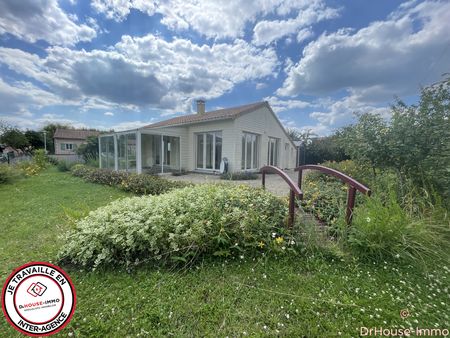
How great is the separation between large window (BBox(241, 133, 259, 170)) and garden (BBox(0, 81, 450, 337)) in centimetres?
676

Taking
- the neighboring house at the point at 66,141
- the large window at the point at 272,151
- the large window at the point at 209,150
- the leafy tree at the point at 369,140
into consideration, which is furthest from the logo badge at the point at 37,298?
the neighboring house at the point at 66,141

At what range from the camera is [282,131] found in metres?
13.7

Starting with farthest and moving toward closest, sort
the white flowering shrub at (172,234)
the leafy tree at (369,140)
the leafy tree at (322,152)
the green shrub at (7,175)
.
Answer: the leafy tree at (322,152) → the green shrub at (7,175) → the leafy tree at (369,140) → the white flowering shrub at (172,234)

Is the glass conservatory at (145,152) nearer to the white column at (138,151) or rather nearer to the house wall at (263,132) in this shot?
the white column at (138,151)

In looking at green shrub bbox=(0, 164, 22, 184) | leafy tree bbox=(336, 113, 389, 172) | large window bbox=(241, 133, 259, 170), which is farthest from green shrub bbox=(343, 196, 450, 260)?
green shrub bbox=(0, 164, 22, 184)

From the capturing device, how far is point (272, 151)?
12875 millimetres

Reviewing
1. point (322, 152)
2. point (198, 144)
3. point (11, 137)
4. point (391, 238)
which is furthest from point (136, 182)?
point (11, 137)

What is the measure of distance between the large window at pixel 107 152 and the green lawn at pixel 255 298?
9.68 metres

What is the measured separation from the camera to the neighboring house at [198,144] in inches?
377

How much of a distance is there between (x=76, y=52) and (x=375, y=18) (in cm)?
1108

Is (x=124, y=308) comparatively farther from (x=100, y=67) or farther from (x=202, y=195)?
(x=100, y=67)

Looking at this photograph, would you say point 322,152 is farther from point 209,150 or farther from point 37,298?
point 37,298

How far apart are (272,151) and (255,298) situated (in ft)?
38.8

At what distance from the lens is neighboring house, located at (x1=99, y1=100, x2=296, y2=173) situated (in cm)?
957
